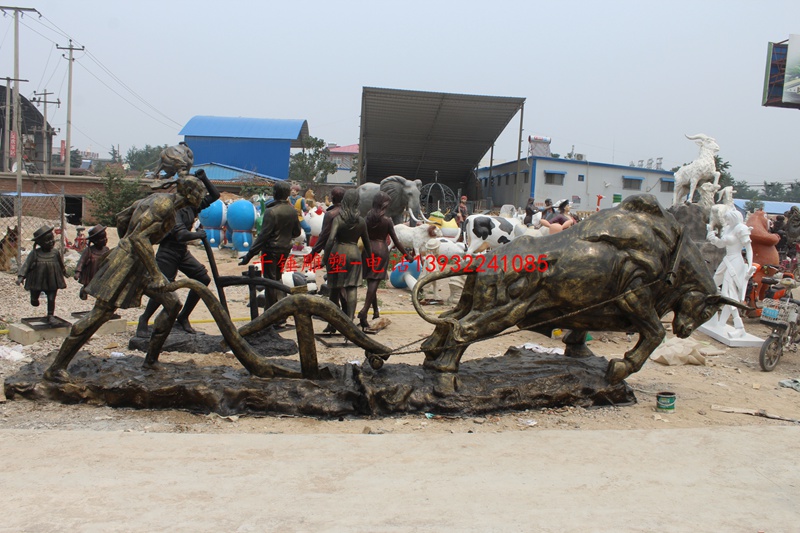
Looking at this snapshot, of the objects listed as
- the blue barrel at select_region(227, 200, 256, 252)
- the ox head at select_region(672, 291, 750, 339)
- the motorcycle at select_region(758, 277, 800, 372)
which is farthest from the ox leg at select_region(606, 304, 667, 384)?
the blue barrel at select_region(227, 200, 256, 252)

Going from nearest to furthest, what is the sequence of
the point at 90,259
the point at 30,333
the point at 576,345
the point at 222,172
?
the point at 576,345 → the point at 30,333 → the point at 90,259 → the point at 222,172

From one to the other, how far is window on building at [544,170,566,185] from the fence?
20350mm

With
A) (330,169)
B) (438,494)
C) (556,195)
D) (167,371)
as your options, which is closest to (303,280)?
(167,371)

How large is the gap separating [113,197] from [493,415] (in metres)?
18.8

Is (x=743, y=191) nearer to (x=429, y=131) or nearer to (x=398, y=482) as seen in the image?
(x=429, y=131)

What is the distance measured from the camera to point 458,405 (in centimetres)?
503

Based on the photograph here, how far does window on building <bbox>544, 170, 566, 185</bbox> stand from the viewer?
29.8 meters

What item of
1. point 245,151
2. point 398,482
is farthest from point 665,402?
point 245,151

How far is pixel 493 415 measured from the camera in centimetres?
509

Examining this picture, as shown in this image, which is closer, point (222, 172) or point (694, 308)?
point (694, 308)

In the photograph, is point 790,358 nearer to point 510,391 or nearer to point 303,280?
point 510,391

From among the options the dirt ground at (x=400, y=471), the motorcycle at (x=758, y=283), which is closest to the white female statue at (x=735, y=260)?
the motorcycle at (x=758, y=283)

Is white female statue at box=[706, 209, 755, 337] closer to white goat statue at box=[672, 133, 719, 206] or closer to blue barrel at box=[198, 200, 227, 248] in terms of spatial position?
white goat statue at box=[672, 133, 719, 206]

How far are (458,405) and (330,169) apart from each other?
3060 cm
